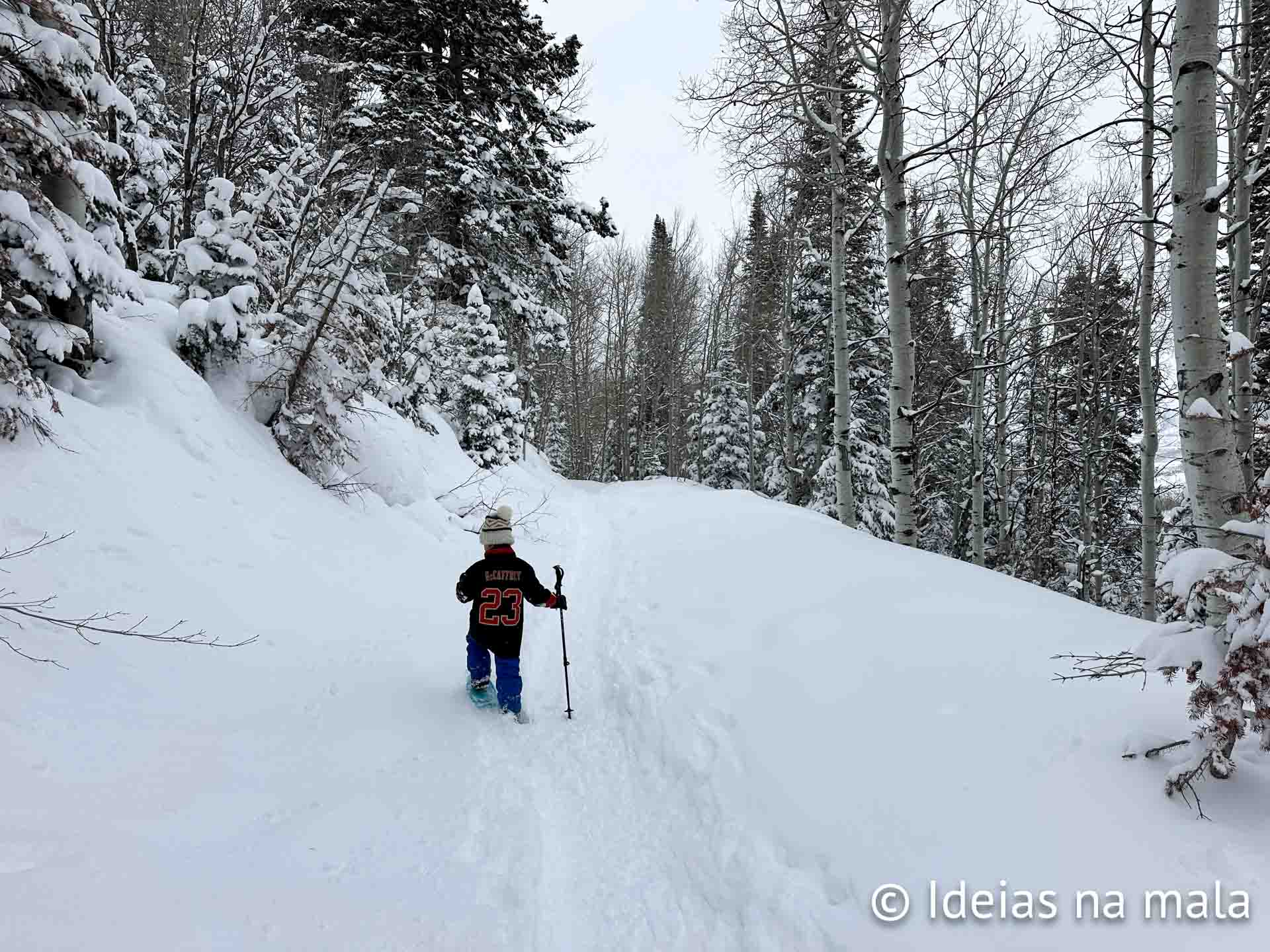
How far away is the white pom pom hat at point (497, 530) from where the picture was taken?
5.15 meters

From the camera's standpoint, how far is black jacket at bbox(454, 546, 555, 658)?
4910 millimetres

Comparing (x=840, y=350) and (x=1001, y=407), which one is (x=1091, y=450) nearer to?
(x=1001, y=407)

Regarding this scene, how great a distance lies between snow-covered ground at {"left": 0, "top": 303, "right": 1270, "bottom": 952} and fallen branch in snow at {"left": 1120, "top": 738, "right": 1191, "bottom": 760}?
0.15ft

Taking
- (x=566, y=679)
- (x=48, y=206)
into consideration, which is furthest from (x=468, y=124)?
(x=566, y=679)

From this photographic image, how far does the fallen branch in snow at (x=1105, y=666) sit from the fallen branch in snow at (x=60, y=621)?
5.03 m

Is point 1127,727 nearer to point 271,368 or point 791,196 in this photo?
point 271,368

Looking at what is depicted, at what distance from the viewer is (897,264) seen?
7.04m

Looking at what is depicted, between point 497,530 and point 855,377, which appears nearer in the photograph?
point 497,530

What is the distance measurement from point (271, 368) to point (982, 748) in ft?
27.8

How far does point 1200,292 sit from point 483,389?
16454mm

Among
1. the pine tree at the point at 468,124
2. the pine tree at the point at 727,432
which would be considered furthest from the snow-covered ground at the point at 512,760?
the pine tree at the point at 727,432

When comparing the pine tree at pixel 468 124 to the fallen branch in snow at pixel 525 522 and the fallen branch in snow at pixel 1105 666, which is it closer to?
the fallen branch in snow at pixel 525 522

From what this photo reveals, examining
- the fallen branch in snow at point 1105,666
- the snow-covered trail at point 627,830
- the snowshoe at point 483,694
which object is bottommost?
the snow-covered trail at point 627,830

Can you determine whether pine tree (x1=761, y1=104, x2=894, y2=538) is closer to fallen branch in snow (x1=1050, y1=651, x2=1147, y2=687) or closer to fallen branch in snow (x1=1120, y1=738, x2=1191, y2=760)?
fallen branch in snow (x1=1050, y1=651, x2=1147, y2=687)
